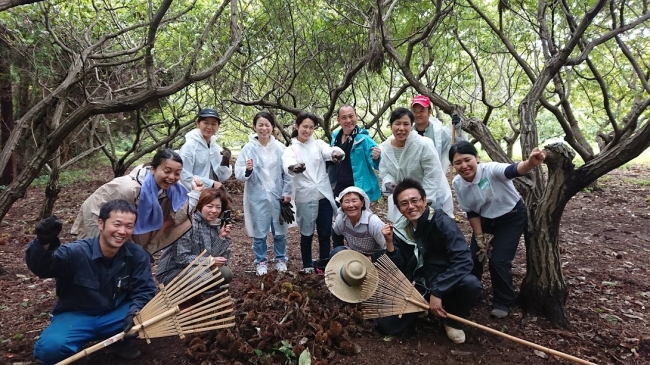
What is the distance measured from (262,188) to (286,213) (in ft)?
1.25

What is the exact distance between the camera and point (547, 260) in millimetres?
3377

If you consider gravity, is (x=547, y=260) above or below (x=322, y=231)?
below

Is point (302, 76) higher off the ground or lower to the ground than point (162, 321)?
higher

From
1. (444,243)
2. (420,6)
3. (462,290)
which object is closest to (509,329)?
(462,290)

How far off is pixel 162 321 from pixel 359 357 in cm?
138

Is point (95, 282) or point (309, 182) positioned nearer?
point (95, 282)

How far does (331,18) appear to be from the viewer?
786 centimetres

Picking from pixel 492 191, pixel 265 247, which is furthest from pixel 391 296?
pixel 265 247

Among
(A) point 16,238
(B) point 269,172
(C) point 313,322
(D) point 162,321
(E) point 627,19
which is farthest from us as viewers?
(E) point 627,19

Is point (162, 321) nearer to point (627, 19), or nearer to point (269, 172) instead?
point (269, 172)

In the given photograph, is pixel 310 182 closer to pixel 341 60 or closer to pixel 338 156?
pixel 338 156

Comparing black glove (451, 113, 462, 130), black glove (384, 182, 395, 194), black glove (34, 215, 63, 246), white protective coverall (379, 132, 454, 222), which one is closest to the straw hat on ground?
white protective coverall (379, 132, 454, 222)

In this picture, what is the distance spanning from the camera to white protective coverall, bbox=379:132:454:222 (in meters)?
3.75

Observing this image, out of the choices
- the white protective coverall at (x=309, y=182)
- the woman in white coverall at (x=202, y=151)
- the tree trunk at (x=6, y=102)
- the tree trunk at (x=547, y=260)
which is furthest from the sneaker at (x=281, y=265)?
the tree trunk at (x=6, y=102)
